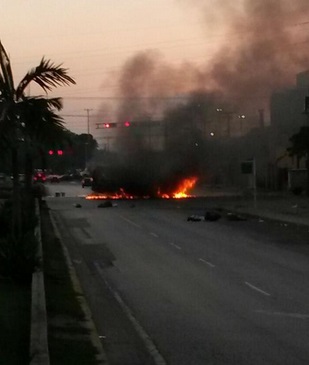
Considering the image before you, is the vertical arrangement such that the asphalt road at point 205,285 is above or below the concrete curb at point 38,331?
below

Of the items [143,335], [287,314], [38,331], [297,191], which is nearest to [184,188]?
[297,191]

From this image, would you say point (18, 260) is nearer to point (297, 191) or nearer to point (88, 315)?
point (88, 315)

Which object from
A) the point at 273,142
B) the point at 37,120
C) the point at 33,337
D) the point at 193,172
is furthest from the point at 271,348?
the point at 273,142

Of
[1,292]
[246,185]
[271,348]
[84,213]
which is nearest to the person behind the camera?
[271,348]

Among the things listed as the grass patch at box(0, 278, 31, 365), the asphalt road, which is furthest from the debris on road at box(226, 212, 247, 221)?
the grass patch at box(0, 278, 31, 365)

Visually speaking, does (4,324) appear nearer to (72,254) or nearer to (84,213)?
(72,254)

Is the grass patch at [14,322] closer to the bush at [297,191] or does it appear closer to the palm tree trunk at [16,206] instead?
the palm tree trunk at [16,206]

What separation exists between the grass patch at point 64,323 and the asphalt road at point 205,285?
340 millimetres

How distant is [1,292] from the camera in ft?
44.9

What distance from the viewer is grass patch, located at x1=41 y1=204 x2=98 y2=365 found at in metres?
9.10

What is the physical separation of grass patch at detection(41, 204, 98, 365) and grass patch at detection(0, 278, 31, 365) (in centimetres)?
28

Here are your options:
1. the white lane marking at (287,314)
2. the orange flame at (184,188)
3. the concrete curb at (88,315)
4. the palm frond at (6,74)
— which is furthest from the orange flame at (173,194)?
the white lane marking at (287,314)

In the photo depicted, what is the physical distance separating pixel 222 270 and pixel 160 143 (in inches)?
1742

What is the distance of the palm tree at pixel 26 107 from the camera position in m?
16.7
